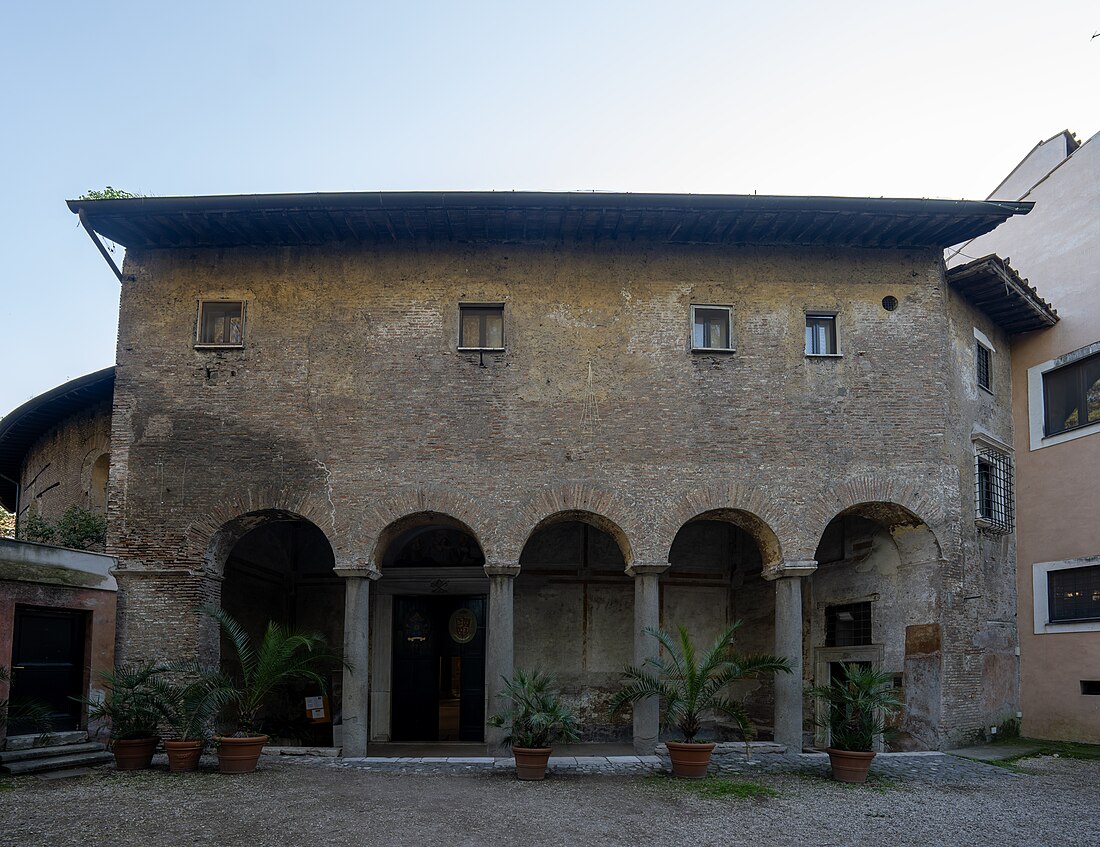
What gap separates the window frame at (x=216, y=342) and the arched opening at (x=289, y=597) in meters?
3.05

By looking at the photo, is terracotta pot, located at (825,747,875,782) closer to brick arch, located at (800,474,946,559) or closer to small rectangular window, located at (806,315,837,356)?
brick arch, located at (800,474,946,559)

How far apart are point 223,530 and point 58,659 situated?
2.66m

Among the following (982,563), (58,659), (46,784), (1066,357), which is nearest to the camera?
(46,784)

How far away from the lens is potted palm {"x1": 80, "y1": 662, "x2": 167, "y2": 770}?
11445 mm

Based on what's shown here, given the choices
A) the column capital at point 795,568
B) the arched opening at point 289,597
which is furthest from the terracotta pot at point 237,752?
the column capital at point 795,568

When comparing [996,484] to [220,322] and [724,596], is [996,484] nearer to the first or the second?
[724,596]

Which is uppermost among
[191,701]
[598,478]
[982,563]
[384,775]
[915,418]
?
[915,418]

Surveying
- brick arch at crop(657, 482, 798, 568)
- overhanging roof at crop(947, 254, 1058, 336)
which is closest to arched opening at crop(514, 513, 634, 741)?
brick arch at crop(657, 482, 798, 568)


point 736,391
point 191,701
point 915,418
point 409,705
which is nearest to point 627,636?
point 409,705

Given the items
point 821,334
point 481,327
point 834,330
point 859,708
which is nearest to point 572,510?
point 481,327

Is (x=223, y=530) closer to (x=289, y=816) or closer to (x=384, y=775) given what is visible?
(x=384, y=775)

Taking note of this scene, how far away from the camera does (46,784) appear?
10.4m

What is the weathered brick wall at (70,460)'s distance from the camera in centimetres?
1739

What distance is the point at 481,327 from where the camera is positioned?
13992mm
